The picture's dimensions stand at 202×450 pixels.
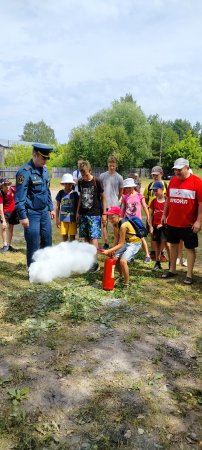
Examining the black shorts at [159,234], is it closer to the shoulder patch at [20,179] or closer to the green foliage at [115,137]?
the shoulder patch at [20,179]

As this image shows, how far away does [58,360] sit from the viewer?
3588 millimetres

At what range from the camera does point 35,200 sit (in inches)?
226

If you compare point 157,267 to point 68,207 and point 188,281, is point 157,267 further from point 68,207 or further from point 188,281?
point 68,207

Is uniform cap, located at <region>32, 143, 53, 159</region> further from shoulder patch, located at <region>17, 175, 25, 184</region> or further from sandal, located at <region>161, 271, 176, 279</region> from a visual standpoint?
sandal, located at <region>161, 271, 176, 279</region>

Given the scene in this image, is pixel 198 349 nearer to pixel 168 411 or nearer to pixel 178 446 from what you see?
pixel 168 411

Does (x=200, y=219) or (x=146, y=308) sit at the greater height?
(x=200, y=219)

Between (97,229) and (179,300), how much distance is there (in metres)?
1.95

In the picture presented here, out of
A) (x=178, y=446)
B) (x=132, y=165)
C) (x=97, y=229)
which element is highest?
(x=132, y=165)

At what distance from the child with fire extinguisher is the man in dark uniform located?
1.05m

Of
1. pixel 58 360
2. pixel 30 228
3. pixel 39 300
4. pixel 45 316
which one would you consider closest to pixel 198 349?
pixel 58 360

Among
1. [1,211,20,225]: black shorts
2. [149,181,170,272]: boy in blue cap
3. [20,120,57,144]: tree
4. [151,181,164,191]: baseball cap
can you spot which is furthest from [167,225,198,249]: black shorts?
[20,120,57,144]: tree

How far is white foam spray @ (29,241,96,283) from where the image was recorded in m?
5.82

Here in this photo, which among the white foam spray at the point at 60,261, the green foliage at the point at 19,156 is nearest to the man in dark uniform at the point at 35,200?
the white foam spray at the point at 60,261

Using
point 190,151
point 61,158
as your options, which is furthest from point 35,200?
point 61,158
